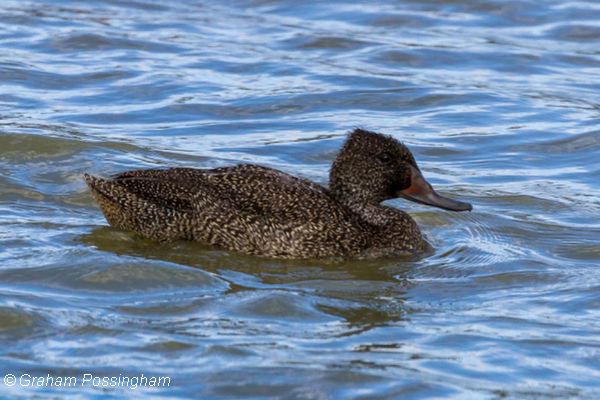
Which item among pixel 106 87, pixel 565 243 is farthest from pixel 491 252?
pixel 106 87

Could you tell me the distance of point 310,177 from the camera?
42.1 feet

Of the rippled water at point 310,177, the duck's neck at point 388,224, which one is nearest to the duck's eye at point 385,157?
the duck's neck at point 388,224

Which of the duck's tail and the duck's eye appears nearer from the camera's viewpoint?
the duck's tail

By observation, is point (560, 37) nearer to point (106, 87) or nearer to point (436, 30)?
point (436, 30)

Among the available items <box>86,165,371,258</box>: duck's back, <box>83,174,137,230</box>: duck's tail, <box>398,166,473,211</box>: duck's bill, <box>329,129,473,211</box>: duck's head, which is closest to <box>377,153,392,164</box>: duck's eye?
<box>329,129,473,211</box>: duck's head

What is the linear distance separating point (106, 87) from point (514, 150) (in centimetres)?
462

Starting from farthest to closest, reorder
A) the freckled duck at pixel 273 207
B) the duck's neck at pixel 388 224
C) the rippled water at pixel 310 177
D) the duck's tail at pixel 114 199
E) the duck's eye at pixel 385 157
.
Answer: the duck's eye at pixel 385 157 < the duck's neck at pixel 388 224 < the duck's tail at pixel 114 199 < the freckled duck at pixel 273 207 < the rippled water at pixel 310 177

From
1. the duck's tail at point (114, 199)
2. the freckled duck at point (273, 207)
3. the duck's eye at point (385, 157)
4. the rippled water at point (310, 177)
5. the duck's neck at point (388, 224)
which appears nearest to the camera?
the rippled water at point (310, 177)

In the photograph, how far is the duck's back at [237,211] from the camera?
10406 mm

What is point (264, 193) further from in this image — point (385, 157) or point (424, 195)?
point (424, 195)

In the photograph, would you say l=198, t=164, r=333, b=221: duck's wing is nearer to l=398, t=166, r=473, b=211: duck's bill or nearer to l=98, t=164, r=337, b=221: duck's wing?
l=98, t=164, r=337, b=221: duck's wing

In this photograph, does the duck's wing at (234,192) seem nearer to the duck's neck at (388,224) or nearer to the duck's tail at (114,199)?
the duck's tail at (114,199)

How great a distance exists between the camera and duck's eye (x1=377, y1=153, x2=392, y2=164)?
10844 mm

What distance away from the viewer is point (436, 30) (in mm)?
18797
